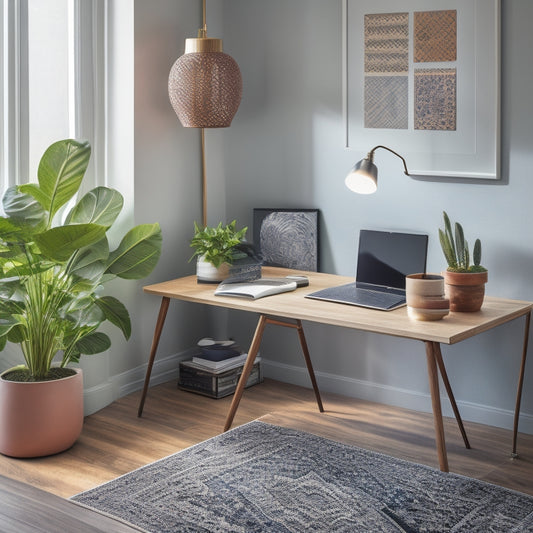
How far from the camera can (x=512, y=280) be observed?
11.0 ft

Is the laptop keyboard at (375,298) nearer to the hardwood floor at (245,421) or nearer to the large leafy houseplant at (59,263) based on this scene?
the hardwood floor at (245,421)

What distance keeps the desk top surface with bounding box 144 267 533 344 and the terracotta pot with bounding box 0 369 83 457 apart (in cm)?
66

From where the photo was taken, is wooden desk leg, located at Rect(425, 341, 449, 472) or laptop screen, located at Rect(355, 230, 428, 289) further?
laptop screen, located at Rect(355, 230, 428, 289)

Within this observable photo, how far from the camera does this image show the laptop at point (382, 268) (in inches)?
129

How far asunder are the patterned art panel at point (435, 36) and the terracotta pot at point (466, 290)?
96cm

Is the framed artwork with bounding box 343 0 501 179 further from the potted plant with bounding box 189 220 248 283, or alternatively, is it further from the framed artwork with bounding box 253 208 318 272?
the potted plant with bounding box 189 220 248 283

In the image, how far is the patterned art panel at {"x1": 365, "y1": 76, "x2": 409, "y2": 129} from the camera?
11.6 ft

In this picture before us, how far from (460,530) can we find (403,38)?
2037mm

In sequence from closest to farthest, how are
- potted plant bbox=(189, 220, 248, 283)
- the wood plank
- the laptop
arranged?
the wood plank → the laptop → potted plant bbox=(189, 220, 248, 283)

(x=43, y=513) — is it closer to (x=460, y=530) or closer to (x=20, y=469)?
(x=460, y=530)

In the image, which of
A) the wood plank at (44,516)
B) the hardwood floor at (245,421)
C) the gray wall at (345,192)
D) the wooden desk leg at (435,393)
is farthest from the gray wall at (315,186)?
the wood plank at (44,516)

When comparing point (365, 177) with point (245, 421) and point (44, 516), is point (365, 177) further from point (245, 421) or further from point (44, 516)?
point (44, 516)

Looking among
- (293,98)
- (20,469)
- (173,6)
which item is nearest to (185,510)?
(20,469)

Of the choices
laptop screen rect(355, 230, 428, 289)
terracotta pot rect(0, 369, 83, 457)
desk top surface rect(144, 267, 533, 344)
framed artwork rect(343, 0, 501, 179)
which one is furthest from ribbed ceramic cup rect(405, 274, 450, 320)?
terracotta pot rect(0, 369, 83, 457)
